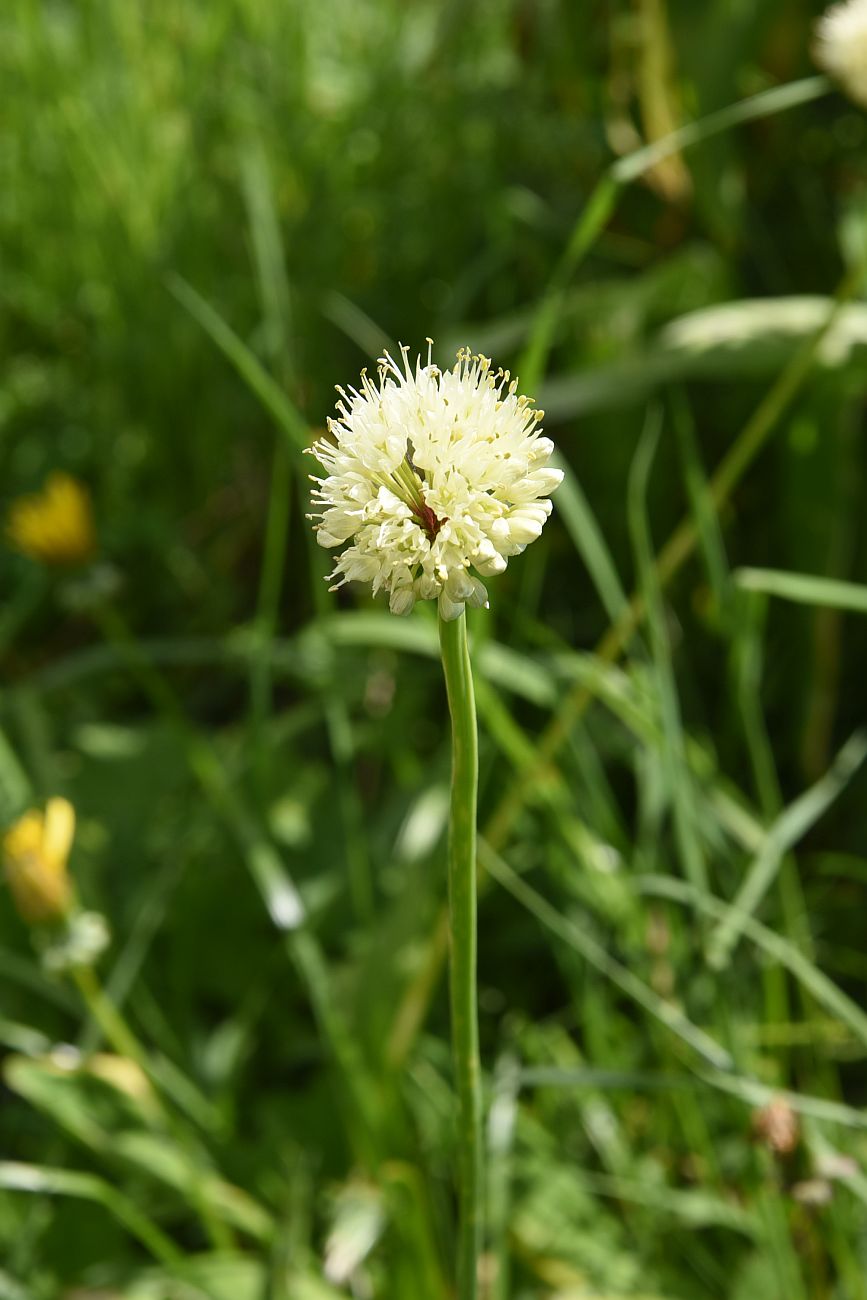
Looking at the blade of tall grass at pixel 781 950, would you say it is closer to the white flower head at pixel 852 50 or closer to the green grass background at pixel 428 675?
the green grass background at pixel 428 675

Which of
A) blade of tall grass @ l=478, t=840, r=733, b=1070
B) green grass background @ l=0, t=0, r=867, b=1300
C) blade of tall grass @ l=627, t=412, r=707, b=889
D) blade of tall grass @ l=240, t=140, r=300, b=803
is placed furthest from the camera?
blade of tall grass @ l=240, t=140, r=300, b=803

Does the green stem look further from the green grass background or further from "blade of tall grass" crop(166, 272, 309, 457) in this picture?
"blade of tall grass" crop(166, 272, 309, 457)

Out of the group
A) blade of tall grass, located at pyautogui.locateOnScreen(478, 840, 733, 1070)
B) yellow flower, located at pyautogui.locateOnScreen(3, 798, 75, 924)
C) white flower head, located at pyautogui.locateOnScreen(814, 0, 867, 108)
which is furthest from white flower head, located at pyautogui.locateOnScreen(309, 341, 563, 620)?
white flower head, located at pyautogui.locateOnScreen(814, 0, 867, 108)

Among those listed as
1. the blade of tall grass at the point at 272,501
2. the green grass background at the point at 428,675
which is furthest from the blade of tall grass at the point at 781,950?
the blade of tall grass at the point at 272,501

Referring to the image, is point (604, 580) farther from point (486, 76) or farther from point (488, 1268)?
point (486, 76)

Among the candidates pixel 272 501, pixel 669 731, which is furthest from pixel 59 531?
pixel 669 731
